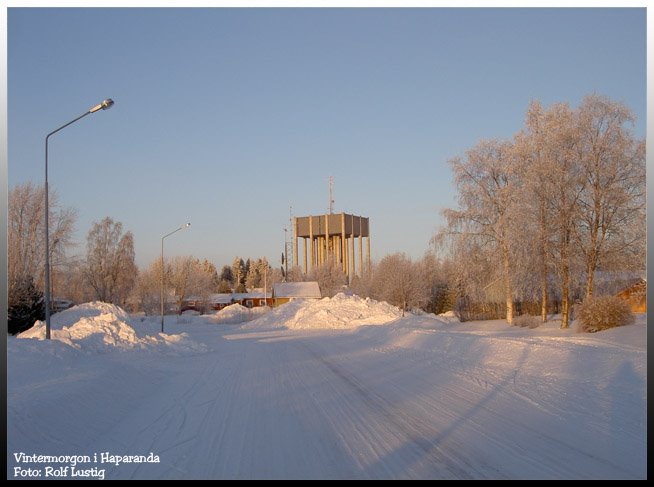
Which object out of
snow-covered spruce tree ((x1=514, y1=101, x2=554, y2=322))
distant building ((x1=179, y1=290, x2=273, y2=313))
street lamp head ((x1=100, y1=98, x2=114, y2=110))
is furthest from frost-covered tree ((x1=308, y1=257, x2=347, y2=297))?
street lamp head ((x1=100, y1=98, x2=114, y2=110))

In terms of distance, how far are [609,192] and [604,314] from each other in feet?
22.4

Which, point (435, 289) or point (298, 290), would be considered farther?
point (298, 290)

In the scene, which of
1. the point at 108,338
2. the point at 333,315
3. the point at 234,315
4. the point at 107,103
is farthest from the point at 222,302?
the point at 107,103

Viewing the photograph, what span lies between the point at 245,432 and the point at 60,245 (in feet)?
148

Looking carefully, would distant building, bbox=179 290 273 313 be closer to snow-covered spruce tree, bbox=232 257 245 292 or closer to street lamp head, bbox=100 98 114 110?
snow-covered spruce tree, bbox=232 257 245 292

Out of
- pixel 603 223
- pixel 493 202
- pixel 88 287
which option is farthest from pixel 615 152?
pixel 88 287

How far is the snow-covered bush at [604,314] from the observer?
26219 mm

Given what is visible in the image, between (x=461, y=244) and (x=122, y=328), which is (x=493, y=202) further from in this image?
(x=122, y=328)

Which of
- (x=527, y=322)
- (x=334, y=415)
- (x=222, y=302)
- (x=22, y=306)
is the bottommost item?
(x=222, y=302)

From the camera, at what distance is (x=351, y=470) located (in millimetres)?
6906

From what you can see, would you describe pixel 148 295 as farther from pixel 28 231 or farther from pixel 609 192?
pixel 609 192

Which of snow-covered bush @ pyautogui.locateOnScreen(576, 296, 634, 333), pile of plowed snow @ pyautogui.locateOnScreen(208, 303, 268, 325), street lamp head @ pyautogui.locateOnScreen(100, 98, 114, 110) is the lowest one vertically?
pile of plowed snow @ pyautogui.locateOnScreen(208, 303, 268, 325)

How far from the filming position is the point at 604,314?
2636cm

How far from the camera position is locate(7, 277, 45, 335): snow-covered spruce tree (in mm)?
37531
